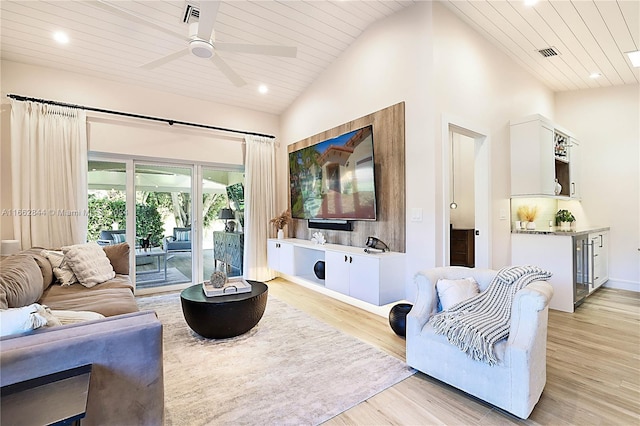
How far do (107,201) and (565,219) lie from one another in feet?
22.1

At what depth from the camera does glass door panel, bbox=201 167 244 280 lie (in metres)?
4.93

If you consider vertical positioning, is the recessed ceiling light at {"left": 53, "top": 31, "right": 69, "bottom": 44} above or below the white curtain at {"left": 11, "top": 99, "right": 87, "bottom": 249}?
above

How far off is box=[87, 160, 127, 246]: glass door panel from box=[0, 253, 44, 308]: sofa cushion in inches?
69.5

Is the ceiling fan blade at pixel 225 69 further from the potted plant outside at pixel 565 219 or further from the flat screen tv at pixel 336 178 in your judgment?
the potted plant outside at pixel 565 219

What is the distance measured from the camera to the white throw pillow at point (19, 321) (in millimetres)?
1205

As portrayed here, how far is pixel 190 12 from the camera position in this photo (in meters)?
Result: 2.71

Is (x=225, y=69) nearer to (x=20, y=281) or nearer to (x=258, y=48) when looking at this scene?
(x=258, y=48)

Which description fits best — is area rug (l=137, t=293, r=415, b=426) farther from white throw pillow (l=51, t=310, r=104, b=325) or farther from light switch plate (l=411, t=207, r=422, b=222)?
light switch plate (l=411, t=207, r=422, b=222)

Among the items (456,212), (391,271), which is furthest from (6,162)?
(456,212)

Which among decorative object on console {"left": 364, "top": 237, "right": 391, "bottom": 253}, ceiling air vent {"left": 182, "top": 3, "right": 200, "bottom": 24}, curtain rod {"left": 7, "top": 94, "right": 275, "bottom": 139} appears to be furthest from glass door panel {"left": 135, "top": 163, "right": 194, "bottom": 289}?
decorative object on console {"left": 364, "top": 237, "right": 391, "bottom": 253}

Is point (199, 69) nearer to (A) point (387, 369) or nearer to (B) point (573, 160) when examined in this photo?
(A) point (387, 369)

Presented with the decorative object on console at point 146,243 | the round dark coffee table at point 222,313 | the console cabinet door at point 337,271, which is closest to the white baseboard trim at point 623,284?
the console cabinet door at point 337,271

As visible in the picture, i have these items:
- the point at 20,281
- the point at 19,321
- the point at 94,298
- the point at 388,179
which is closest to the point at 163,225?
the point at 94,298

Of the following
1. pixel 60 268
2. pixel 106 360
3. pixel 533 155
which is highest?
pixel 533 155
